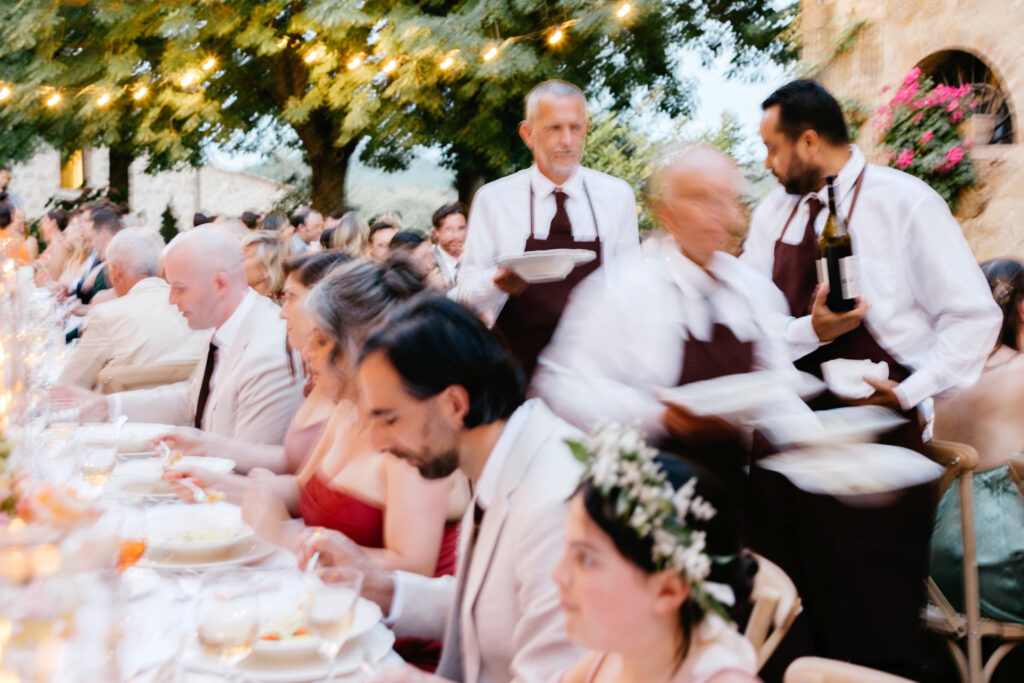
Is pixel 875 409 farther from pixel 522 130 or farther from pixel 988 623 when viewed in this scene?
pixel 522 130

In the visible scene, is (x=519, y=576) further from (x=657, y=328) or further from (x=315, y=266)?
(x=315, y=266)

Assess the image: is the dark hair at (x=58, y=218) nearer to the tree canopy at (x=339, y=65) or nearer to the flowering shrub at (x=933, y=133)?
the tree canopy at (x=339, y=65)

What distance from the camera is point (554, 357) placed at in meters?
3.30

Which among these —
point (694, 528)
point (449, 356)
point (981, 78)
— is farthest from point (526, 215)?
point (981, 78)

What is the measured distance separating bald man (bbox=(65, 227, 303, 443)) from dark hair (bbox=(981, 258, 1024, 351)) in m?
2.37

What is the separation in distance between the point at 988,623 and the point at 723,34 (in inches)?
471

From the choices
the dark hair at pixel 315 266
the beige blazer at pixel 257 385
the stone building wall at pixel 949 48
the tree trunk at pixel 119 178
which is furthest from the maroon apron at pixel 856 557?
the tree trunk at pixel 119 178

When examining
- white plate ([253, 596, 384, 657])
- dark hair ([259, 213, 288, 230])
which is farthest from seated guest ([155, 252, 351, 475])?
→ dark hair ([259, 213, 288, 230])

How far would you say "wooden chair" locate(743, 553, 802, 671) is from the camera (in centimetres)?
152

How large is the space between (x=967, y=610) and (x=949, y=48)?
6.38 metres

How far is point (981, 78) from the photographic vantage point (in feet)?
26.7

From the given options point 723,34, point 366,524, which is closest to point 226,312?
point 366,524

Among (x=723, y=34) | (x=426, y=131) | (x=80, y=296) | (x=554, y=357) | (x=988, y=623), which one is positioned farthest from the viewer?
(x=723, y=34)

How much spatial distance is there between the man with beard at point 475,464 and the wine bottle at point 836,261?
93cm
